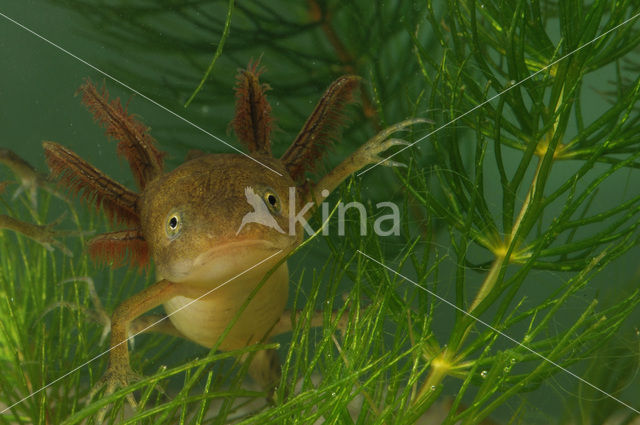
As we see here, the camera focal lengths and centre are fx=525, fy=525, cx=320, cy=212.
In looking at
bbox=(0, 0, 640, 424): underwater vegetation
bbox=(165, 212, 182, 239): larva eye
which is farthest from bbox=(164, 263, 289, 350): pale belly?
bbox=(165, 212, 182, 239): larva eye

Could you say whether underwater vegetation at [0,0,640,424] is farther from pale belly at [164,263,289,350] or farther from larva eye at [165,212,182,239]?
larva eye at [165,212,182,239]

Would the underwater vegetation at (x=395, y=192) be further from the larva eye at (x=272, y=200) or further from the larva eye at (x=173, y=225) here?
the larva eye at (x=173, y=225)

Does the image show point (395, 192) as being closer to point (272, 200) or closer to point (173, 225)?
point (272, 200)

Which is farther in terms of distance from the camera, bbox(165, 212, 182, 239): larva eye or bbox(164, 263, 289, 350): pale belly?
bbox(164, 263, 289, 350): pale belly

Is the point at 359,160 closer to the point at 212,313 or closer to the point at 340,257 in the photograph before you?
the point at 340,257

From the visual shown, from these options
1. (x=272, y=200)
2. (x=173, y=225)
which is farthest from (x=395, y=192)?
(x=173, y=225)

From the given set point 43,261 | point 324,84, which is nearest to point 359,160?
point 324,84
